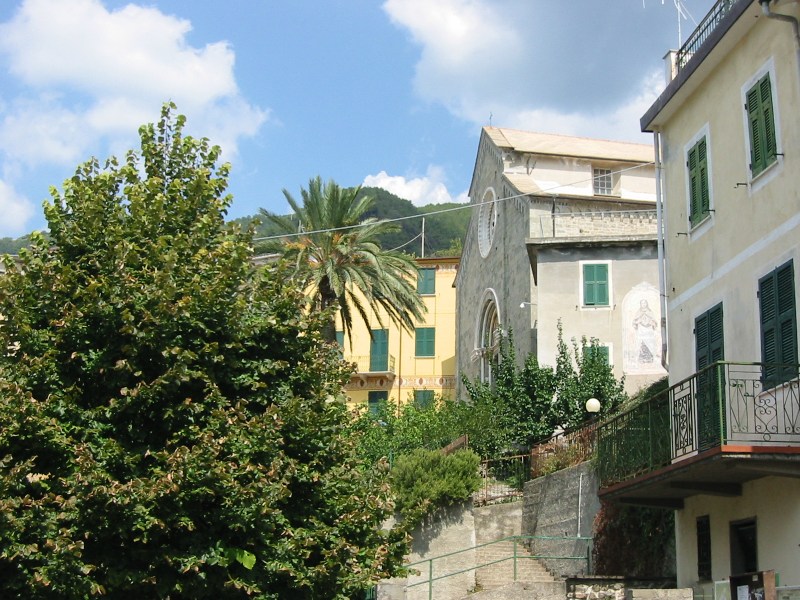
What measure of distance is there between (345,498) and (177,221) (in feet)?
14.1

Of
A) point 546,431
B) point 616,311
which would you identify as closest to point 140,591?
point 546,431

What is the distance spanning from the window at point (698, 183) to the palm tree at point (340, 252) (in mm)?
14029

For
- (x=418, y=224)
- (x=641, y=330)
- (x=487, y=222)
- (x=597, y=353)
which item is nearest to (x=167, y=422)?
(x=597, y=353)

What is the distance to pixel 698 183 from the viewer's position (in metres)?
17.0

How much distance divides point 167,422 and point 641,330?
22.8 metres

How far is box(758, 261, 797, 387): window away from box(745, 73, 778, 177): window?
1623 mm

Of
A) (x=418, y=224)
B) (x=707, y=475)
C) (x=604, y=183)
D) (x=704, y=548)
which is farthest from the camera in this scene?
(x=418, y=224)

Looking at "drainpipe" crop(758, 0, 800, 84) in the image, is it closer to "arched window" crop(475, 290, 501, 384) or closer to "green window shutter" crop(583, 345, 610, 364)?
"green window shutter" crop(583, 345, 610, 364)

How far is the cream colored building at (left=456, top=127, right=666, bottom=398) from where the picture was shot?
3338cm

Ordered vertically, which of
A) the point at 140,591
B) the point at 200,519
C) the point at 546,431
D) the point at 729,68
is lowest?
the point at 140,591

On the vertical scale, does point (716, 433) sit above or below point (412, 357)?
below

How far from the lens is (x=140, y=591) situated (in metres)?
12.6

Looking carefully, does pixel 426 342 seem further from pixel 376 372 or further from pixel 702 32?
pixel 702 32

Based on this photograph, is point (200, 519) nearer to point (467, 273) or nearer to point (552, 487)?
point (552, 487)
